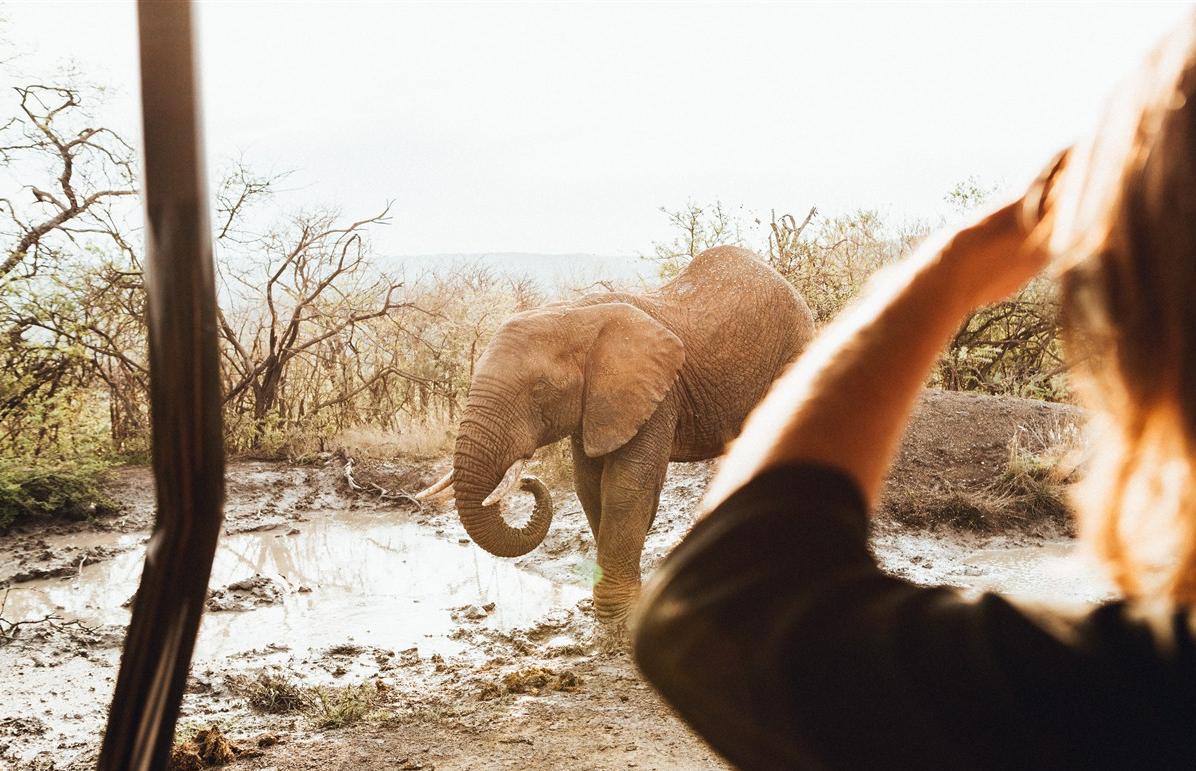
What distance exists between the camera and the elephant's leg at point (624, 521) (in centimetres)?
436

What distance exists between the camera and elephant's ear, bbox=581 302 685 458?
4344 millimetres

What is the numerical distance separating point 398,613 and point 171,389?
570 centimetres

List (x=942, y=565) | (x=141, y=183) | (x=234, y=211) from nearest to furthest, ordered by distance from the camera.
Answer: (x=141, y=183)
(x=942, y=565)
(x=234, y=211)

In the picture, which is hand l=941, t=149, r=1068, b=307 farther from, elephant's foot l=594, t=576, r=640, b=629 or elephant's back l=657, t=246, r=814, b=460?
elephant's back l=657, t=246, r=814, b=460

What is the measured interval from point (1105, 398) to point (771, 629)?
0.54 feet

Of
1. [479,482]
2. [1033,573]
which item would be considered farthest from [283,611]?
[1033,573]

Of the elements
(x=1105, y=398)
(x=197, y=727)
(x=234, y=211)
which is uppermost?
(x=234, y=211)

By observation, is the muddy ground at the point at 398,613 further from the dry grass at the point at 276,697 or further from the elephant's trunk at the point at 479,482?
the elephant's trunk at the point at 479,482

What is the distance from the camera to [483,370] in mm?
4125

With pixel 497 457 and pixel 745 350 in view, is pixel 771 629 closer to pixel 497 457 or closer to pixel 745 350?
pixel 497 457

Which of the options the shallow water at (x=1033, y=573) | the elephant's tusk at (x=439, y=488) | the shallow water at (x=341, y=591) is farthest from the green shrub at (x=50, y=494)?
the shallow water at (x=1033, y=573)

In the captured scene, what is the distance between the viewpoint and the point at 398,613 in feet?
18.6

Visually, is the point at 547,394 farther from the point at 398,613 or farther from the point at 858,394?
the point at 858,394

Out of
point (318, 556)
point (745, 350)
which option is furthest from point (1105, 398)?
point (318, 556)
